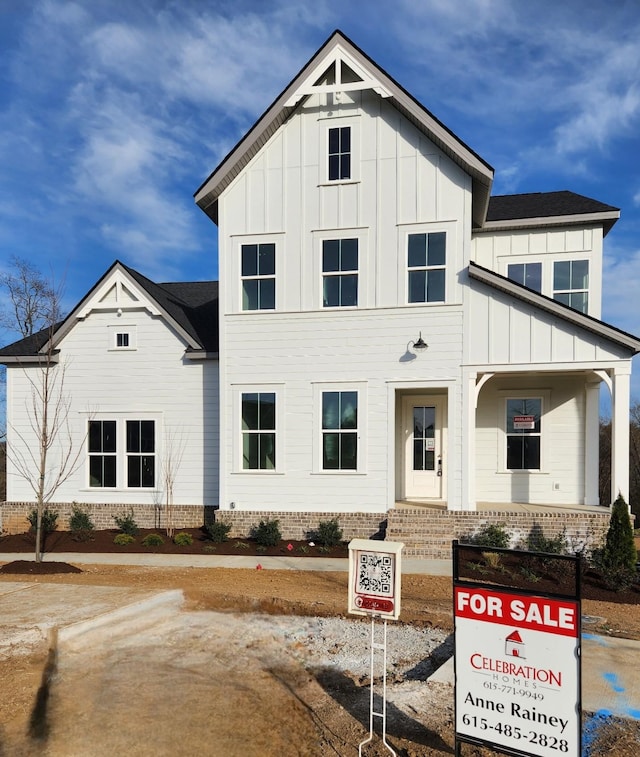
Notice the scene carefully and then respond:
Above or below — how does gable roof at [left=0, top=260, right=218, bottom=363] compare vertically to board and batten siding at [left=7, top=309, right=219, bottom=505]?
above

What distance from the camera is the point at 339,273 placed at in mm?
13383

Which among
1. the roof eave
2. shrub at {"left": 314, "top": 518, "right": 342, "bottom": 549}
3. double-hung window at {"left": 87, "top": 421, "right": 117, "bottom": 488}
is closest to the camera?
shrub at {"left": 314, "top": 518, "right": 342, "bottom": 549}

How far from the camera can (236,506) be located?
44.8 feet

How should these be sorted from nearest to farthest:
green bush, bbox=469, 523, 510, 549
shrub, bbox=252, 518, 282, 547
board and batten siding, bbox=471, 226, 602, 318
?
green bush, bbox=469, 523, 510, 549 < shrub, bbox=252, 518, 282, 547 < board and batten siding, bbox=471, 226, 602, 318

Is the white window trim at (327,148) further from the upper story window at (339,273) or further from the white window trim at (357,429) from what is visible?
the white window trim at (357,429)

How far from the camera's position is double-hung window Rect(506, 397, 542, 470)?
46.8ft

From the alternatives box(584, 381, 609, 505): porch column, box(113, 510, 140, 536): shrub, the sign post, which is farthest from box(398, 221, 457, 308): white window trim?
the sign post

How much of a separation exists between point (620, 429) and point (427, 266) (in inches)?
219

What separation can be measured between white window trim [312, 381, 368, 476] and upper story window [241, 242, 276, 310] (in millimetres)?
2455

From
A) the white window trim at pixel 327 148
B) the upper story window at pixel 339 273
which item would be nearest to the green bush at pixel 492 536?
the upper story window at pixel 339 273

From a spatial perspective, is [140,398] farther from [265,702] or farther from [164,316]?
[265,702]

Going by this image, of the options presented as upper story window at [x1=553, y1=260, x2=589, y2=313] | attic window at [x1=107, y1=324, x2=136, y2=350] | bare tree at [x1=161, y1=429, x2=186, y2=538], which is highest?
upper story window at [x1=553, y1=260, x2=589, y2=313]

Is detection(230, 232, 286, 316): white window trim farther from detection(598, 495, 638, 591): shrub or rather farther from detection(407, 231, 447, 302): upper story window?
detection(598, 495, 638, 591): shrub

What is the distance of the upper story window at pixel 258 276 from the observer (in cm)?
1373
